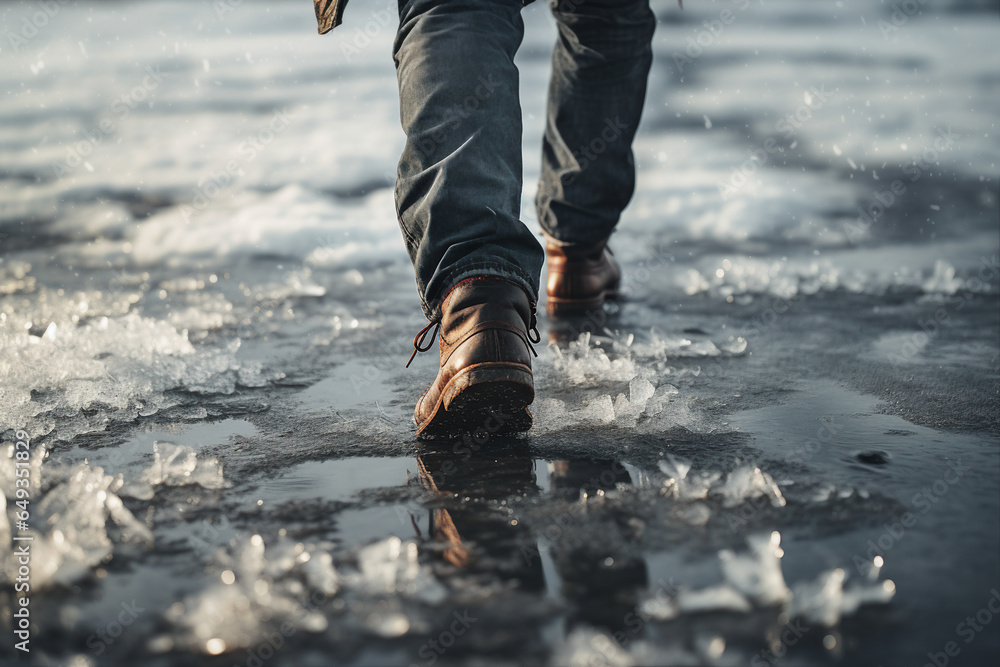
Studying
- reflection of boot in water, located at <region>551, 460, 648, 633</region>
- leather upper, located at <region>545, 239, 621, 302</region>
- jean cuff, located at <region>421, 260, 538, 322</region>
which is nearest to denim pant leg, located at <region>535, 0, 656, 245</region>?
leather upper, located at <region>545, 239, 621, 302</region>

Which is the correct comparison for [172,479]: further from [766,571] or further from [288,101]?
[288,101]

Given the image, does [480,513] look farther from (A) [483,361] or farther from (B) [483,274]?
(B) [483,274]

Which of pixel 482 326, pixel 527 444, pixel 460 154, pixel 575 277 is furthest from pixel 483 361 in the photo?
pixel 575 277

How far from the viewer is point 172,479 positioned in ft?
3.38

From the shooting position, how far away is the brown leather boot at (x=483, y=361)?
3.48 ft

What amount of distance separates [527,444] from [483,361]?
0.17m

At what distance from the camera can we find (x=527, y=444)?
1.16 metres

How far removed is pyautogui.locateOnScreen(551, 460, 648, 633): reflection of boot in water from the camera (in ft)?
2.40

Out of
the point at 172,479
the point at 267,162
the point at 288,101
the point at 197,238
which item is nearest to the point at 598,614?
the point at 172,479

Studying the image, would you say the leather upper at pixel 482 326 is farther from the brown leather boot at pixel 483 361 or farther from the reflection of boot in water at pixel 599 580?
the reflection of boot in water at pixel 599 580

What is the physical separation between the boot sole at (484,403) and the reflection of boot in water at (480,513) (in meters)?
0.05

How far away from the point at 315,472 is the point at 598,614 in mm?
479

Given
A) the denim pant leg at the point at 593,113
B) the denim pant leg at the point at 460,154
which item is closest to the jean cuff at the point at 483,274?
the denim pant leg at the point at 460,154

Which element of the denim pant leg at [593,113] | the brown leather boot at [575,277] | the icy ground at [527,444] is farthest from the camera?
the brown leather boot at [575,277]
